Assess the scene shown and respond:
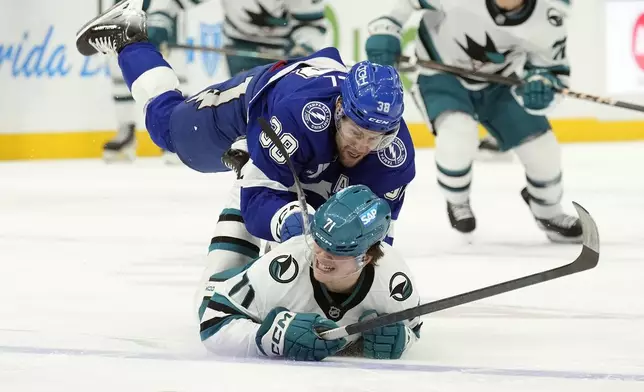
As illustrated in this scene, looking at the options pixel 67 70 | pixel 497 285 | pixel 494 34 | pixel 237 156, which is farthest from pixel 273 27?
pixel 497 285

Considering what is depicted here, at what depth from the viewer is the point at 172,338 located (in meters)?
2.90

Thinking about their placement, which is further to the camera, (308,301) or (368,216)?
(308,301)

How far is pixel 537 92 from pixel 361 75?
222cm

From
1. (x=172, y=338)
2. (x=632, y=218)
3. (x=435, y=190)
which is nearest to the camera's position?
(x=172, y=338)

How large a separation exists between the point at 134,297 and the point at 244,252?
0.60 m

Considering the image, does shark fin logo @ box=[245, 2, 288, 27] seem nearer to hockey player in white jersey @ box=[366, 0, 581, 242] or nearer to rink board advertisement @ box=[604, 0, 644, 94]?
hockey player in white jersey @ box=[366, 0, 581, 242]

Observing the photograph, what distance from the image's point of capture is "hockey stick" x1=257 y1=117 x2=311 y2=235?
2.60 m

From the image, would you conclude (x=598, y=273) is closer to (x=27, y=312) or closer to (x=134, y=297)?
(x=134, y=297)

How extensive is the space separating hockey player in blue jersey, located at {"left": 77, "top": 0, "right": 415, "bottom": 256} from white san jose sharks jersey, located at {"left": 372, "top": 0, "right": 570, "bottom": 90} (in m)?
1.74

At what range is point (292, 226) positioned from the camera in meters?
2.66

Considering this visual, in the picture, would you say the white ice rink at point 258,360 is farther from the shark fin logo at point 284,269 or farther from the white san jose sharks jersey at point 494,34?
the white san jose sharks jersey at point 494,34

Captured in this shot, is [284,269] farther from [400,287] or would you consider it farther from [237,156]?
[237,156]

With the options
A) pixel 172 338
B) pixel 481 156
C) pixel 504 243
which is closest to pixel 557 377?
pixel 172 338

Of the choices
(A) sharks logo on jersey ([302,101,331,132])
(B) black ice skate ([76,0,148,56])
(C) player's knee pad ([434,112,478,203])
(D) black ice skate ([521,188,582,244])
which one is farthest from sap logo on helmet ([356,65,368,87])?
(D) black ice skate ([521,188,582,244])
